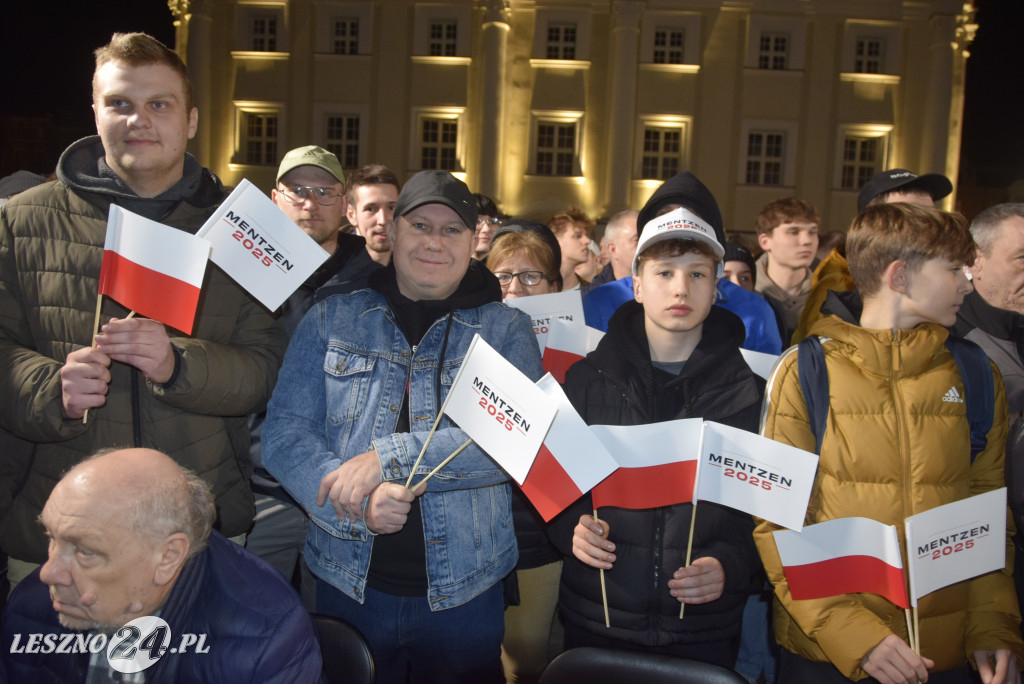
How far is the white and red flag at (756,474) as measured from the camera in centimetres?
210

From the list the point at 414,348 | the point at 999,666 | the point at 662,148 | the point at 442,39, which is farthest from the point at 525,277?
the point at 442,39

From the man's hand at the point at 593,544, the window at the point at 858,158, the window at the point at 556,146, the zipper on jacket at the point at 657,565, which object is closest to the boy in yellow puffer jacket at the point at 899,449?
the zipper on jacket at the point at 657,565

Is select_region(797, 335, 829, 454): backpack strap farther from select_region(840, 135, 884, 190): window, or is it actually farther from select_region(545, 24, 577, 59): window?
select_region(840, 135, 884, 190): window

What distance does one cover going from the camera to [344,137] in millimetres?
22281

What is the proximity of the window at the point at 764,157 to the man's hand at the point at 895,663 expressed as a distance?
21144mm

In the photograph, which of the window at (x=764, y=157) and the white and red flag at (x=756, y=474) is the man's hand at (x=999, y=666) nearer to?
the white and red flag at (x=756, y=474)

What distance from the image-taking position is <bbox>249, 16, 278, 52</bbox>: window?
73.3 feet

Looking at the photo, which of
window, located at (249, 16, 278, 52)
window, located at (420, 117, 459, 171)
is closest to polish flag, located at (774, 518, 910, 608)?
window, located at (420, 117, 459, 171)

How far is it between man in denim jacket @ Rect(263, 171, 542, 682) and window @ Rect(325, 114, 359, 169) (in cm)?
2088

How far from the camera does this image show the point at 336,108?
22.0 metres

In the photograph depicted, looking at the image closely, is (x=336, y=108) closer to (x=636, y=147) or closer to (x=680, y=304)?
(x=636, y=147)

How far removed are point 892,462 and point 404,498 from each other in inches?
57.2

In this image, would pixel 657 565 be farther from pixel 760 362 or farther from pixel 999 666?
pixel 999 666

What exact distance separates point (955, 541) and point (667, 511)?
79cm
